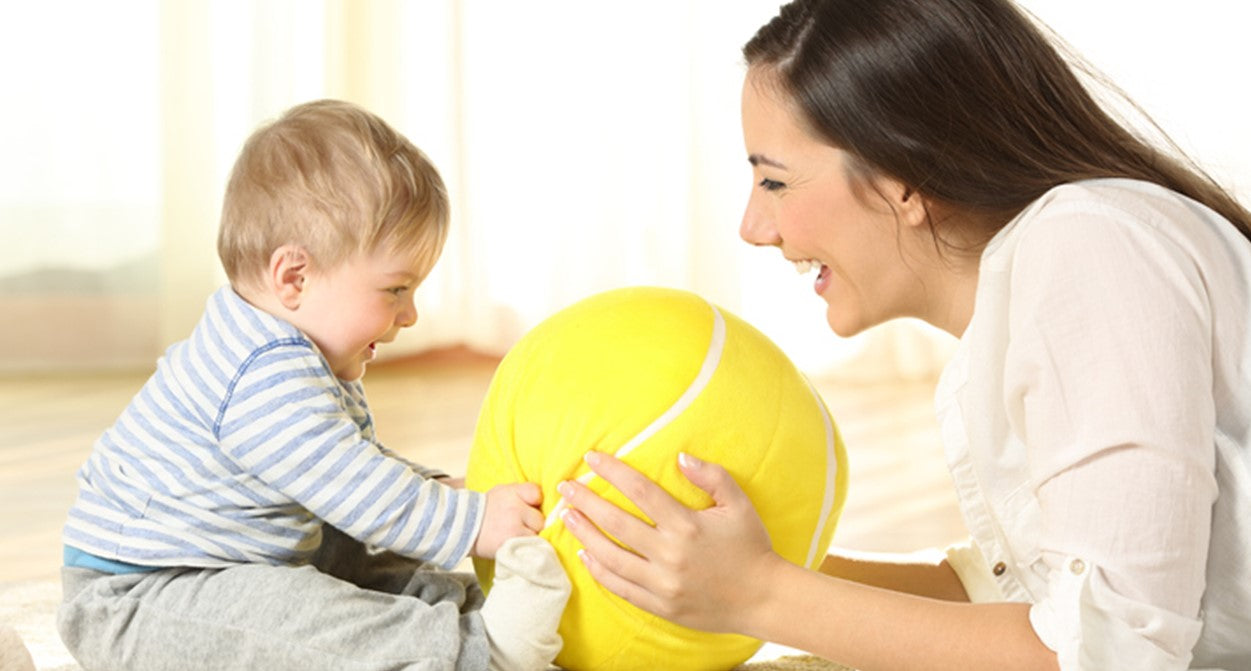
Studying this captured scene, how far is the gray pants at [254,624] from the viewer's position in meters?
1.52

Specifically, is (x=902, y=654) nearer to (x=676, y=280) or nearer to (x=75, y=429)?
(x=75, y=429)

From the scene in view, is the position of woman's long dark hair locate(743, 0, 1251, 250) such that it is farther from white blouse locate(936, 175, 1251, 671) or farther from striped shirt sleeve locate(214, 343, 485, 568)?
striped shirt sleeve locate(214, 343, 485, 568)

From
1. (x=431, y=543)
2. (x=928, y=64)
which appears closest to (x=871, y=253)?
(x=928, y=64)

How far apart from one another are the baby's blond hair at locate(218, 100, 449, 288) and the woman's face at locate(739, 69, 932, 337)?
37cm

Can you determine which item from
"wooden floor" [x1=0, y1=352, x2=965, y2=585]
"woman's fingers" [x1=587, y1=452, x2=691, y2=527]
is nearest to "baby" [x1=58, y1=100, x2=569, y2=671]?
"woman's fingers" [x1=587, y1=452, x2=691, y2=527]

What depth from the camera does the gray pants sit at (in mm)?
1521

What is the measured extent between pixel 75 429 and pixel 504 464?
2085 mm

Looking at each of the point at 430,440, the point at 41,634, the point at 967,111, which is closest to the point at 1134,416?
the point at 967,111

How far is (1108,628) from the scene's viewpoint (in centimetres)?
121

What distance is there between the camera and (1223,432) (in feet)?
4.25

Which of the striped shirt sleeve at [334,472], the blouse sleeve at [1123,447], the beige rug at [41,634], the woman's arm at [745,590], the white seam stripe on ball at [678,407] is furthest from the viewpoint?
the beige rug at [41,634]

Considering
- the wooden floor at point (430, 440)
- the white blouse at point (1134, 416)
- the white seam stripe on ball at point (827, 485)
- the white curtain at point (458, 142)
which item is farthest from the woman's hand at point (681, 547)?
the white curtain at point (458, 142)

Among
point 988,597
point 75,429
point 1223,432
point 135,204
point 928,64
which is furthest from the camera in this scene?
point 135,204

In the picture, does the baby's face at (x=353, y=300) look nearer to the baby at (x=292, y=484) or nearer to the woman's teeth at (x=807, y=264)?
the baby at (x=292, y=484)
